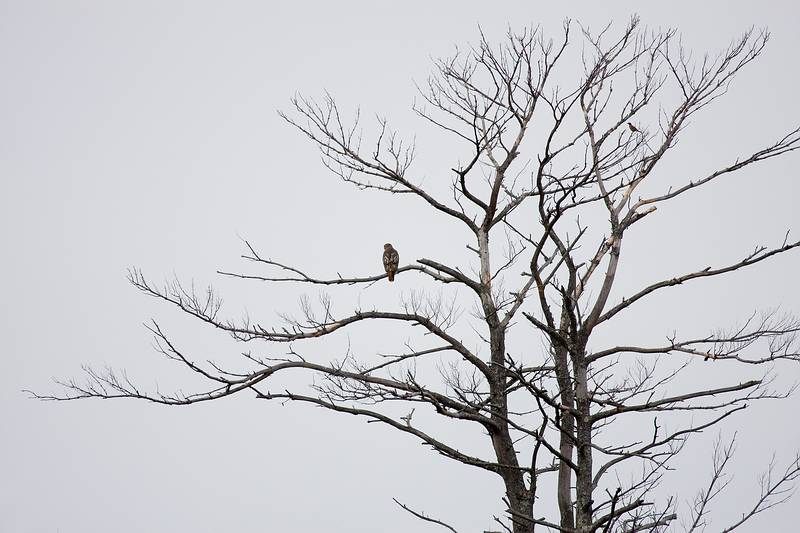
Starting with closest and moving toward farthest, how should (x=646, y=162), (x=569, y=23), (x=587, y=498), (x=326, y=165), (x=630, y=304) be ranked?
(x=587, y=498) < (x=630, y=304) < (x=569, y=23) < (x=646, y=162) < (x=326, y=165)

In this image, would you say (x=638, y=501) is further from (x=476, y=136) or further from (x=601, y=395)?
(x=476, y=136)

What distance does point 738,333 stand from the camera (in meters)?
7.97

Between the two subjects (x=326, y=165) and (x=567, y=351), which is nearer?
(x=567, y=351)

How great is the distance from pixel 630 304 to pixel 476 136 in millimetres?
2347

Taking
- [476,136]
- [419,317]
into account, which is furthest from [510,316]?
[476,136]

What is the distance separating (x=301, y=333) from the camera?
333 inches

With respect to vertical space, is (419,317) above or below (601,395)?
above

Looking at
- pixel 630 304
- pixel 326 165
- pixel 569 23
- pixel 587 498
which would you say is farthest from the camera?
pixel 326 165

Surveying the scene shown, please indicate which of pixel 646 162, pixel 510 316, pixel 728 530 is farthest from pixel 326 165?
pixel 728 530

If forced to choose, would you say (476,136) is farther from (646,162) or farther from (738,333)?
(738,333)

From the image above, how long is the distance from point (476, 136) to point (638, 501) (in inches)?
156

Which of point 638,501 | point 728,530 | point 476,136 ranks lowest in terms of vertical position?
point 638,501

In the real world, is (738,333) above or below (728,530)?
above

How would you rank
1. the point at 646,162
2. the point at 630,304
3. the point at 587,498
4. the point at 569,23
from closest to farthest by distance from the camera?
the point at 587,498, the point at 630,304, the point at 569,23, the point at 646,162
